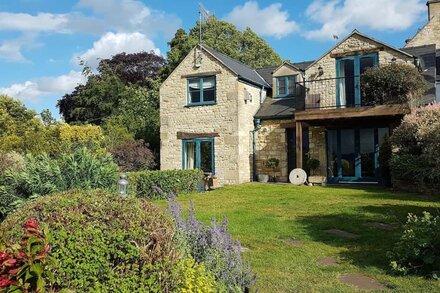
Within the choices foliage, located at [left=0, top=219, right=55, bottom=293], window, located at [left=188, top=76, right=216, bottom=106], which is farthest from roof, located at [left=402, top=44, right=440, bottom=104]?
foliage, located at [left=0, top=219, right=55, bottom=293]

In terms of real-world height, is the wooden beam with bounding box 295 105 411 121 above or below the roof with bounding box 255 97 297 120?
below

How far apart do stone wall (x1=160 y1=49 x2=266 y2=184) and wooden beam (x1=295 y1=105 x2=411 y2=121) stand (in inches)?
134

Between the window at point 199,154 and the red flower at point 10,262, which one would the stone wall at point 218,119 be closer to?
the window at point 199,154

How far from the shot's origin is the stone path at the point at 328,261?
231 inches

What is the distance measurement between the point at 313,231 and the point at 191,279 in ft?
17.2

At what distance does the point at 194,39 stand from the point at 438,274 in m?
28.1

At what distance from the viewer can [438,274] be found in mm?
4988

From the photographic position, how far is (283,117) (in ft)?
65.9

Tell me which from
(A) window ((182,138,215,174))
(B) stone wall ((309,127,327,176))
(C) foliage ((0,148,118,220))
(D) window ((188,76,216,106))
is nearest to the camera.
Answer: (C) foliage ((0,148,118,220))

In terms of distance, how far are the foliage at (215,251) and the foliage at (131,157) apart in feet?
53.5

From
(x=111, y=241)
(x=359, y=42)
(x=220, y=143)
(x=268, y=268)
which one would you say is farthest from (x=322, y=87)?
(x=111, y=241)

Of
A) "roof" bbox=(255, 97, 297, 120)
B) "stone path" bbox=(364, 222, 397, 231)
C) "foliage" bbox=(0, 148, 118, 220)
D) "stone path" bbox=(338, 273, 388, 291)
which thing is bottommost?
"stone path" bbox=(338, 273, 388, 291)

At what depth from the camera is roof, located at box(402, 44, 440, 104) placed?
57.1ft

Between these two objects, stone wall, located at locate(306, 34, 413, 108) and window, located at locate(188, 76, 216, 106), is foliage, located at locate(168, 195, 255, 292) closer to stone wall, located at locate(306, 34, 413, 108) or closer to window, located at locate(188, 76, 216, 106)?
stone wall, located at locate(306, 34, 413, 108)
